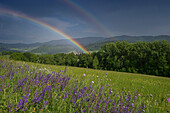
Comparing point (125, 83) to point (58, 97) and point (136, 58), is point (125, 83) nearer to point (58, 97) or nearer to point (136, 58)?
point (58, 97)

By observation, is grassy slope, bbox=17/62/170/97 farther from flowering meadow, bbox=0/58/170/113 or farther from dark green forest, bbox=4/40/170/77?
dark green forest, bbox=4/40/170/77

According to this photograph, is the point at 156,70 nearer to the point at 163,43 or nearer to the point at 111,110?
the point at 163,43

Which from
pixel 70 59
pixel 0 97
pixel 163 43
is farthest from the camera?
pixel 70 59

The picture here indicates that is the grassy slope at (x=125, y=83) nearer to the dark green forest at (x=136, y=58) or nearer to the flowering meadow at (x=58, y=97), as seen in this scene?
the flowering meadow at (x=58, y=97)

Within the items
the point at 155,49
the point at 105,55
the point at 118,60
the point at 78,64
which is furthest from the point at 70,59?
the point at 155,49


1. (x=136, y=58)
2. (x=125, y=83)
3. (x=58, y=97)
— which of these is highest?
(x=58, y=97)

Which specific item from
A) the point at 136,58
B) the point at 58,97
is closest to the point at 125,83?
the point at 58,97

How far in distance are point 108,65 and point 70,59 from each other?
28912 millimetres

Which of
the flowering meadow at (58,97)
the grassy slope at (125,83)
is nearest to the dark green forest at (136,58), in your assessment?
the grassy slope at (125,83)

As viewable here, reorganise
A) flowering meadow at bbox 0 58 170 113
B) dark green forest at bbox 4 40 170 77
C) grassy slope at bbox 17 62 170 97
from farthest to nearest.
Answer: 1. dark green forest at bbox 4 40 170 77
2. grassy slope at bbox 17 62 170 97
3. flowering meadow at bbox 0 58 170 113

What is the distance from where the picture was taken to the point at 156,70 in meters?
39.8

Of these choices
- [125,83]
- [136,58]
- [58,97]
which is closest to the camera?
[58,97]

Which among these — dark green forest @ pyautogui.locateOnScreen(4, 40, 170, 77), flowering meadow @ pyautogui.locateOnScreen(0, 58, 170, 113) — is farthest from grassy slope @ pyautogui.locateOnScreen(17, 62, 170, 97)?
dark green forest @ pyautogui.locateOnScreen(4, 40, 170, 77)

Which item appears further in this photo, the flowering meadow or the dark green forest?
the dark green forest
